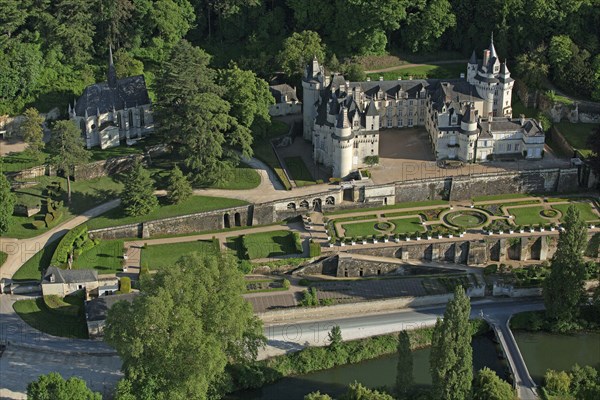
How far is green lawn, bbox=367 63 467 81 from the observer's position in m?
98.7

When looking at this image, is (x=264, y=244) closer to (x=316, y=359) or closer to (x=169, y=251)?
(x=169, y=251)

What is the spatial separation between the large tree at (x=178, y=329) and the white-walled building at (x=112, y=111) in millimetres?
31964

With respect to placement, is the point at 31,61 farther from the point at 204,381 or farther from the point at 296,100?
the point at 204,381

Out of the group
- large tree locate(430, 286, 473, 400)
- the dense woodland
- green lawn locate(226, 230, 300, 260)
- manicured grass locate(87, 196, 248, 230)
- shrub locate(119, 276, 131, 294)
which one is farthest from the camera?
the dense woodland

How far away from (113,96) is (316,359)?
120 feet

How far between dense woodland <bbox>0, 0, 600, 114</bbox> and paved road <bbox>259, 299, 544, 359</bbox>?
30546mm

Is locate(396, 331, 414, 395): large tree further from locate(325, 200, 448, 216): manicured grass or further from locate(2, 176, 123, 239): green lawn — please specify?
locate(2, 176, 123, 239): green lawn

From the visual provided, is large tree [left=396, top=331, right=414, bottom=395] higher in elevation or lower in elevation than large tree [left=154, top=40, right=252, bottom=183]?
lower

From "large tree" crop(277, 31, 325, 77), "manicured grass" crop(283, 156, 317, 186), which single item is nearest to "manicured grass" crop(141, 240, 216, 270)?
"manicured grass" crop(283, 156, 317, 186)

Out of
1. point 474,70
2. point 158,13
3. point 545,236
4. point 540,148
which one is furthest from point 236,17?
point 545,236

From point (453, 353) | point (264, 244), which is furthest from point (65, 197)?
point (453, 353)

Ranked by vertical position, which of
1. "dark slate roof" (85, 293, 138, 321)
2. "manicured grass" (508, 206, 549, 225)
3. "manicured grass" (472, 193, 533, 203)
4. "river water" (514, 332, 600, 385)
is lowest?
"river water" (514, 332, 600, 385)

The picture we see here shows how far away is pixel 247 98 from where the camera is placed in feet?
283

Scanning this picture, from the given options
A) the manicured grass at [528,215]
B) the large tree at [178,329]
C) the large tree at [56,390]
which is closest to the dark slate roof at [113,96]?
the large tree at [178,329]
